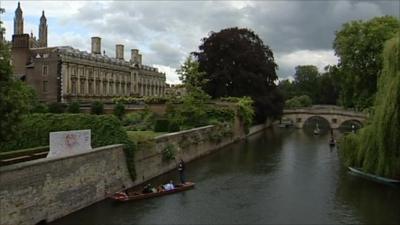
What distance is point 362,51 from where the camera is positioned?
43562 mm

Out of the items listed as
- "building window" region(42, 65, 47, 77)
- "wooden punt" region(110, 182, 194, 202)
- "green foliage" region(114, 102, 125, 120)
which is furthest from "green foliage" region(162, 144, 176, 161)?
"building window" region(42, 65, 47, 77)

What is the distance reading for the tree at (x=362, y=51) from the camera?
141 ft

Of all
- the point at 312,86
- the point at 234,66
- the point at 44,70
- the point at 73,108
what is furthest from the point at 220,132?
the point at 312,86

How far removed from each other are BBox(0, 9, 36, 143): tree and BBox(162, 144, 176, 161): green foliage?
14.4 metres

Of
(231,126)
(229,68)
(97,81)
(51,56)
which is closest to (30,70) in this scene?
(51,56)

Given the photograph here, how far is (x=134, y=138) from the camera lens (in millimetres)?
27219

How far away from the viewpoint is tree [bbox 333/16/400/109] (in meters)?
42.8

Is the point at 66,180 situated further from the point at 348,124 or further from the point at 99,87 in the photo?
the point at 348,124

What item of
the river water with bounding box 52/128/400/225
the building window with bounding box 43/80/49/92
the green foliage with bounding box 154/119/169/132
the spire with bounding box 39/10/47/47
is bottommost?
the river water with bounding box 52/128/400/225

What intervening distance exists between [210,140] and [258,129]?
27.3 m

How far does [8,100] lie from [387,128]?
16.2 metres

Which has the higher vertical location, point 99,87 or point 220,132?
point 99,87

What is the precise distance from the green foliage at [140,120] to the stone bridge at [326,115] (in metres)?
37.1

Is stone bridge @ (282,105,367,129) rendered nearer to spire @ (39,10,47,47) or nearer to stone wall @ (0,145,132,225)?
spire @ (39,10,47,47)
